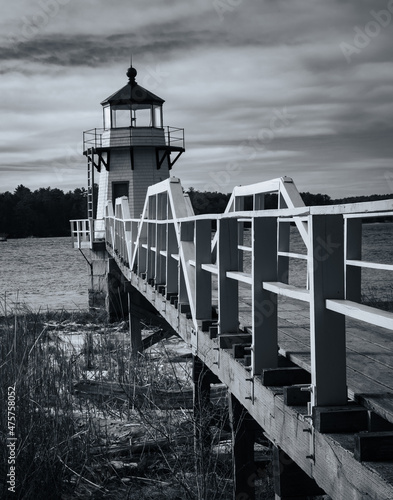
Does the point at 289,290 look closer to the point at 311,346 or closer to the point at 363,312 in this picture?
the point at 311,346

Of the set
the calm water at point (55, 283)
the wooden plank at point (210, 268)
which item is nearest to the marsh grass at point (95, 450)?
the wooden plank at point (210, 268)

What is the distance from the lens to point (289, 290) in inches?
128

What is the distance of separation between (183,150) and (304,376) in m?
24.6

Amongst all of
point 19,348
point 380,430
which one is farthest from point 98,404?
point 380,430

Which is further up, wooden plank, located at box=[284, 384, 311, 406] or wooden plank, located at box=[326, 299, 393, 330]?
wooden plank, located at box=[326, 299, 393, 330]

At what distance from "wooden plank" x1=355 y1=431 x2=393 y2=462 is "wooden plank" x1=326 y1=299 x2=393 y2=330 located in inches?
17.7

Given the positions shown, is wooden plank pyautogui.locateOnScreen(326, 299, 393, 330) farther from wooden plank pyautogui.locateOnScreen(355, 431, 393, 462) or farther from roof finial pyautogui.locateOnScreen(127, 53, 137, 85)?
roof finial pyautogui.locateOnScreen(127, 53, 137, 85)

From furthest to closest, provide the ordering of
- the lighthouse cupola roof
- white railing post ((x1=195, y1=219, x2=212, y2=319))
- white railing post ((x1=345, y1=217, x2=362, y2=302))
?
1. the lighthouse cupola roof
2. white railing post ((x1=195, y1=219, x2=212, y2=319))
3. white railing post ((x1=345, y1=217, x2=362, y2=302))

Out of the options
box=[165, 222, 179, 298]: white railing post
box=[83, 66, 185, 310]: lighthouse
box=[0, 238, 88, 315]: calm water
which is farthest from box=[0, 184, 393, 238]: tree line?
box=[165, 222, 179, 298]: white railing post

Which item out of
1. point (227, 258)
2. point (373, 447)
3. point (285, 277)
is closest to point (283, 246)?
point (285, 277)

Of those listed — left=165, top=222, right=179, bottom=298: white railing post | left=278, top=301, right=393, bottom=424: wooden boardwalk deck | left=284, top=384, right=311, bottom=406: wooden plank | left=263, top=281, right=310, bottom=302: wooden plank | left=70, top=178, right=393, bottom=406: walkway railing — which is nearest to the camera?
left=70, top=178, right=393, bottom=406: walkway railing

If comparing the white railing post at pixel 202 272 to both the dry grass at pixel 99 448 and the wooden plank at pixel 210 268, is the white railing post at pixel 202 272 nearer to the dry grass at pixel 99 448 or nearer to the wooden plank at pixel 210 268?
the wooden plank at pixel 210 268

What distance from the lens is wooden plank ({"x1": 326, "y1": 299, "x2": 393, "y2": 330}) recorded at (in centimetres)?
230

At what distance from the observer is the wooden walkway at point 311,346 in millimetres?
2635
